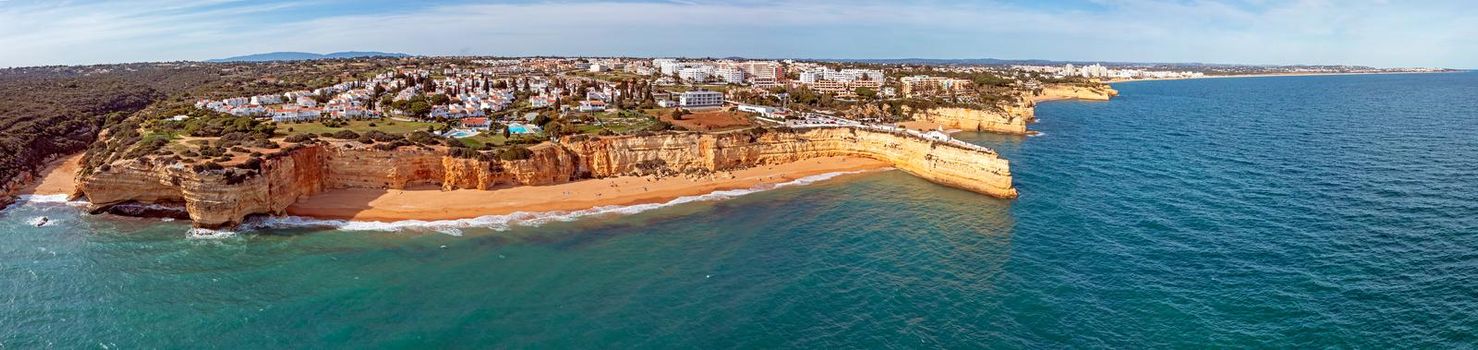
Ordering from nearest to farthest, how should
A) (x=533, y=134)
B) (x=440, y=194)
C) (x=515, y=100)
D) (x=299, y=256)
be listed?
(x=299, y=256) < (x=440, y=194) < (x=533, y=134) < (x=515, y=100)

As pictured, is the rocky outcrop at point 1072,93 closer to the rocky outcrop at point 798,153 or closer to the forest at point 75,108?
the rocky outcrop at point 798,153

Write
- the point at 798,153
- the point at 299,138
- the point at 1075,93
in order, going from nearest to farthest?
the point at 299,138, the point at 798,153, the point at 1075,93

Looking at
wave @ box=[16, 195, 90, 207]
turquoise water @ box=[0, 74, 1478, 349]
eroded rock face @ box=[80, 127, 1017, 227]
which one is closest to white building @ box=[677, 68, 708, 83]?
eroded rock face @ box=[80, 127, 1017, 227]

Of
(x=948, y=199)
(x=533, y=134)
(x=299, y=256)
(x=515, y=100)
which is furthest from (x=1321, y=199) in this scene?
(x=515, y=100)

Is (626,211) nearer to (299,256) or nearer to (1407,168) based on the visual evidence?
(299,256)

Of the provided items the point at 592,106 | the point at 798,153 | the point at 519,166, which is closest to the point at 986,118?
the point at 798,153

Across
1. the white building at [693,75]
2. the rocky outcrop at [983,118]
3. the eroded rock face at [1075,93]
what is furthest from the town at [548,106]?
the eroded rock face at [1075,93]

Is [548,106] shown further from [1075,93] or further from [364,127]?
[1075,93]

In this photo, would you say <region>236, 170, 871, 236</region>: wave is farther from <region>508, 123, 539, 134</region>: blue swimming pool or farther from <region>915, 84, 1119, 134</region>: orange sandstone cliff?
<region>915, 84, 1119, 134</region>: orange sandstone cliff
